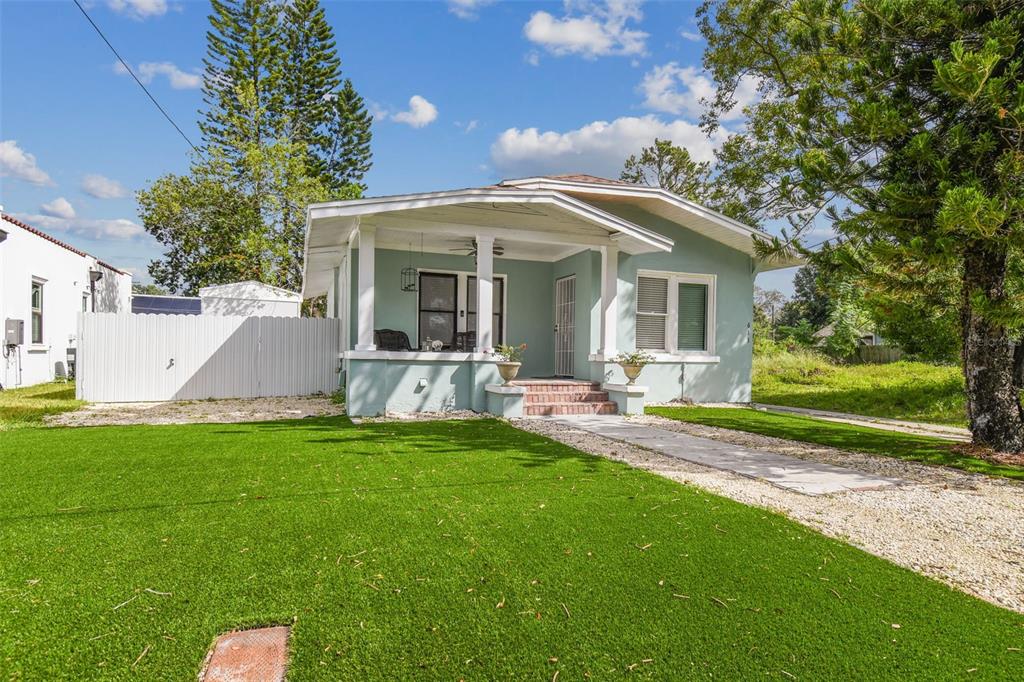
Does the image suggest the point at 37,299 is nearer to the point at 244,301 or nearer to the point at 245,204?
the point at 244,301

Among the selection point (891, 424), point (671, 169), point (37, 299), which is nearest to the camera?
point (891, 424)

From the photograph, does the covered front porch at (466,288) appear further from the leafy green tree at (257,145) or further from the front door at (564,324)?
the leafy green tree at (257,145)

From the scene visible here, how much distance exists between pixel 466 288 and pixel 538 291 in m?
1.49

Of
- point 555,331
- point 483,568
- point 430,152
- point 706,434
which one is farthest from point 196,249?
point 483,568

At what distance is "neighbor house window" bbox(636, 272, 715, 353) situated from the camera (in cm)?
1077

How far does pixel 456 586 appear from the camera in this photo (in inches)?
102

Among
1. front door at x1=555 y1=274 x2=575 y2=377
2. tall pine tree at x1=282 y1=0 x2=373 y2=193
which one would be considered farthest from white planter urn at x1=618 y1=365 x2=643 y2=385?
tall pine tree at x1=282 y1=0 x2=373 y2=193

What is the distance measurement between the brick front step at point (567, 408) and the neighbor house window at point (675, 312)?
1.98m

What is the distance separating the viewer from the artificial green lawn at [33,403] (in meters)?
7.63

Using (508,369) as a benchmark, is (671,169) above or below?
above

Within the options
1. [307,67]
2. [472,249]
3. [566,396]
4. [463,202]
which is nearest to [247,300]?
[472,249]

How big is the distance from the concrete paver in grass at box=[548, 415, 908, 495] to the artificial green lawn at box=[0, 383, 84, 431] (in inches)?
297

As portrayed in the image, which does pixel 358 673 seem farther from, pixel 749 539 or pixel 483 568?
pixel 749 539

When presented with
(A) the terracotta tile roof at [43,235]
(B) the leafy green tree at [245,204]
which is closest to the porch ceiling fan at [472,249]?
(A) the terracotta tile roof at [43,235]
